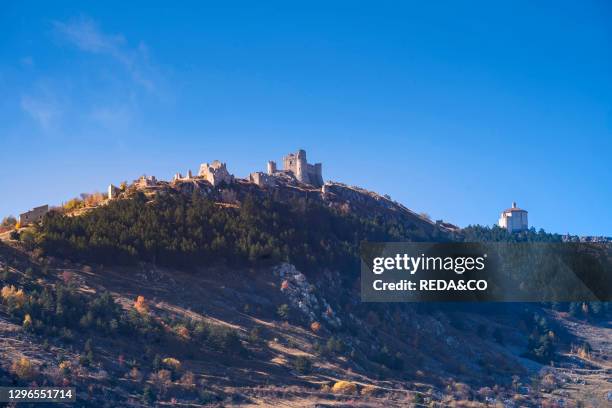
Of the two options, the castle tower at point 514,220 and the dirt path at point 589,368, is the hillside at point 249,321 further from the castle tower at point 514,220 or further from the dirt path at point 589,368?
the castle tower at point 514,220

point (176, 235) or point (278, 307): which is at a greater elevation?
point (176, 235)

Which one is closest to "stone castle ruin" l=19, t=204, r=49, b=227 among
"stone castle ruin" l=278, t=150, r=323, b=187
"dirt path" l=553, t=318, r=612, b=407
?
"stone castle ruin" l=278, t=150, r=323, b=187

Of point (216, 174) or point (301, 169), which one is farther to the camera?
point (301, 169)

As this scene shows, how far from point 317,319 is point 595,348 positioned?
87.8 ft

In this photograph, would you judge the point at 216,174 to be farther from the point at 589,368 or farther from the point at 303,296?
the point at 589,368

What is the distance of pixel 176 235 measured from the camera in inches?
2904

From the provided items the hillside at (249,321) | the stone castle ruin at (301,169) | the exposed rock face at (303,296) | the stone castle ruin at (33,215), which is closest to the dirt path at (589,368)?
the hillside at (249,321)

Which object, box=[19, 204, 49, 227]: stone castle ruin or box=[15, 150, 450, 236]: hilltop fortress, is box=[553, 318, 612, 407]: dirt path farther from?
box=[19, 204, 49, 227]: stone castle ruin

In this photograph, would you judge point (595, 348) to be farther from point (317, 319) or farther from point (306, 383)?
point (306, 383)

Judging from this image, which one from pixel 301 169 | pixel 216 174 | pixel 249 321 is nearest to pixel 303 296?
pixel 249 321

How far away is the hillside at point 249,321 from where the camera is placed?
183 ft

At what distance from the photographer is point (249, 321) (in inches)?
2665

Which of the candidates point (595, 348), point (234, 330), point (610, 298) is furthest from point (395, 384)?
point (610, 298)

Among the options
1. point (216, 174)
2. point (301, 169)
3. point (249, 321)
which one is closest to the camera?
point (249, 321)
